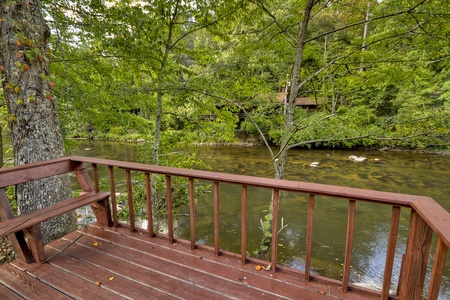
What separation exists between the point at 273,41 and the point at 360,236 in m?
4.45

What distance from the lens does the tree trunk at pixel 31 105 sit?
84.8 inches

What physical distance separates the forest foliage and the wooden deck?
6.46 ft

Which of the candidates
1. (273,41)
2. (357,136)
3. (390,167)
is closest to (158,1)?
(273,41)

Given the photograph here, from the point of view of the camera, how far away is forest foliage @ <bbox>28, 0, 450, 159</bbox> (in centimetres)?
280

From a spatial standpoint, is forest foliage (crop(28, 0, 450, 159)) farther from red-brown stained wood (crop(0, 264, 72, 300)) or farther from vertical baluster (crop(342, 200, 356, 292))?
red-brown stained wood (crop(0, 264, 72, 300))

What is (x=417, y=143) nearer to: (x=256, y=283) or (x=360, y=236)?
(x=256, y=283)

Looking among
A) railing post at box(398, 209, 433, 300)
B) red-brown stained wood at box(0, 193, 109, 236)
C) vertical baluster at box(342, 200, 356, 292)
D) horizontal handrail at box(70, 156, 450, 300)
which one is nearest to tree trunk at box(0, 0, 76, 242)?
red-brown stained wood at box(0, 193, 109, 236)

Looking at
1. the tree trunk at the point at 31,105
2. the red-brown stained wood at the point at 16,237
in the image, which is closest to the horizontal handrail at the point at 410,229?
the red-brown stained wood at the point at 16,237

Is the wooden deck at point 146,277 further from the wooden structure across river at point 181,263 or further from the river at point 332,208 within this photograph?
the river at point 332,208

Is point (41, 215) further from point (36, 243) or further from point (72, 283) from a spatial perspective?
point (72, 283)

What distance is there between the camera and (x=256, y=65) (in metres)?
3.66

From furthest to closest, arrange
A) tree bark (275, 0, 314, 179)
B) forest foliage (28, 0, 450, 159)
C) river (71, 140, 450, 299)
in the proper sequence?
river (71, 140, 450, 299), tree bark (275, 0, 314, 179), forest foliage (28, 0, 450, 159)

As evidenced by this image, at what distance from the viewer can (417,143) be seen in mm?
2715

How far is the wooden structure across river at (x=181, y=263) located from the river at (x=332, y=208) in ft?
7.12
